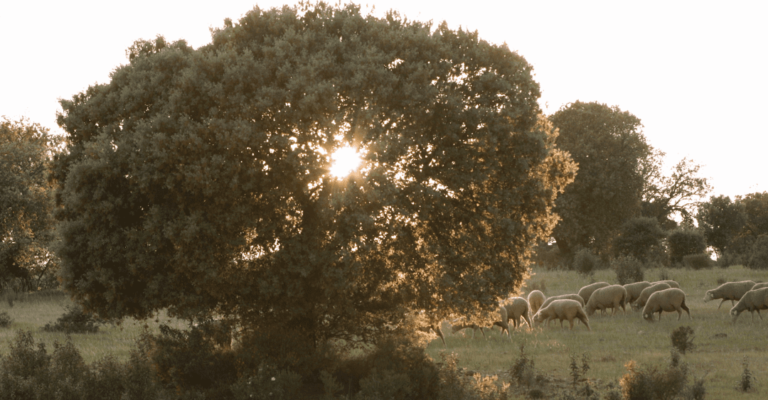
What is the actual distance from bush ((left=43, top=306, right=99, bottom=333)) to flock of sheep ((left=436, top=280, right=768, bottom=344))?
15112 millimetres

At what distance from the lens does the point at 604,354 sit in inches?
779

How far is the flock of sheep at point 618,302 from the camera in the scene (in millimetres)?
25641

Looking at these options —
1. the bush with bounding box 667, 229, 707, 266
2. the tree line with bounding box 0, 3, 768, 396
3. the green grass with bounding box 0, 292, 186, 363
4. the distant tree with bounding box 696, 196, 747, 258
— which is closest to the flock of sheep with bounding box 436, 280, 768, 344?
the tree line with bounding box 0, 3, 768, 396

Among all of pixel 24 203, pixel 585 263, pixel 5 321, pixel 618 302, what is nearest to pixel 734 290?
pixel 618 302

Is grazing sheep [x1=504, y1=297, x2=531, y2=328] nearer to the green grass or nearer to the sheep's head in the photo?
the sheep's head

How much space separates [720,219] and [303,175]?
6263cm

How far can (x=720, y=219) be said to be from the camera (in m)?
65.1

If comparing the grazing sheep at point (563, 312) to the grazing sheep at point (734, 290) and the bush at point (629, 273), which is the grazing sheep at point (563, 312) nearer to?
the grazing sheep at point (734, 290)

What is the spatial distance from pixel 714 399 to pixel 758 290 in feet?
46.8

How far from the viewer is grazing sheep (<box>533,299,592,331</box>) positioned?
25719 mm

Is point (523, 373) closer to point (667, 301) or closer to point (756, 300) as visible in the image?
point (667, 301)

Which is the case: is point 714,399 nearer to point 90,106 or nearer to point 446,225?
point 446,225

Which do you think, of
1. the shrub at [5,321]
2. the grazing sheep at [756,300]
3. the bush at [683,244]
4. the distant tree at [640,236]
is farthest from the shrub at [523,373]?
Answer: the bush at [683,244]

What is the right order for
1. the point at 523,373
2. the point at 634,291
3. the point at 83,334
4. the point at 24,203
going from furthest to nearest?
the point at 24,203 < the point at 634,291 < the point at 83,334 < the point at 523,373
